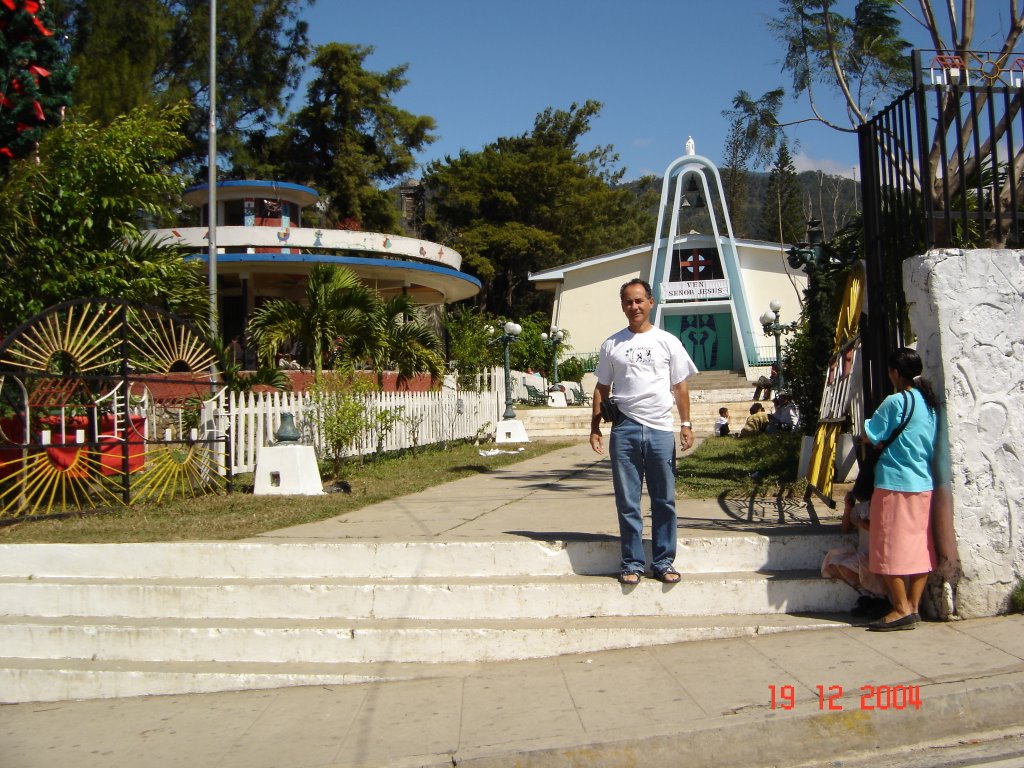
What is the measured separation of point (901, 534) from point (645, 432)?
157 cm

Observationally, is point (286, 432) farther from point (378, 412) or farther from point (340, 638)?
point (340, 638)

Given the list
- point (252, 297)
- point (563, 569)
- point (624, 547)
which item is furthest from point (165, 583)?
point (252, 297)

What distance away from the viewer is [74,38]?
28.7 m

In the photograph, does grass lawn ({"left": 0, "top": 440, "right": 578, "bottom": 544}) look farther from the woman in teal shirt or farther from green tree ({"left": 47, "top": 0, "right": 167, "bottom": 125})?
green tree ({"left": 47, "top": 0, "right": 167, "bottom": 125})

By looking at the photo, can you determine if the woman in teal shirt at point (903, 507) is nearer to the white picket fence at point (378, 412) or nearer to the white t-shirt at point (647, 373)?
the white t-shirt at point (647, 373)

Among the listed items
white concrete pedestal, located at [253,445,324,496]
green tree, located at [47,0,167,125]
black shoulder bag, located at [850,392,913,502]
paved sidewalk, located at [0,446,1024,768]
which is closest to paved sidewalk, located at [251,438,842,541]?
black shoulder bag, located at [850,392,913,502]

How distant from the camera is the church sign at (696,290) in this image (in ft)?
114

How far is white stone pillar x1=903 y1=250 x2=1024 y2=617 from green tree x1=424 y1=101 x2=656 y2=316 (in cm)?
3657

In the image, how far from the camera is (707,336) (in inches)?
1423

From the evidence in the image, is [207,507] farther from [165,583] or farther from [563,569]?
[563,569]

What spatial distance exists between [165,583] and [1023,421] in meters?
5.57

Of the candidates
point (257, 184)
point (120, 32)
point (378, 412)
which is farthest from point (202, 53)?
point (378, 412)

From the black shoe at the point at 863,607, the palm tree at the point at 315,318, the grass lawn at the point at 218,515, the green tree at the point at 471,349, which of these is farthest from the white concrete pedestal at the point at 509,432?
the black shoe at the point at 863,607
